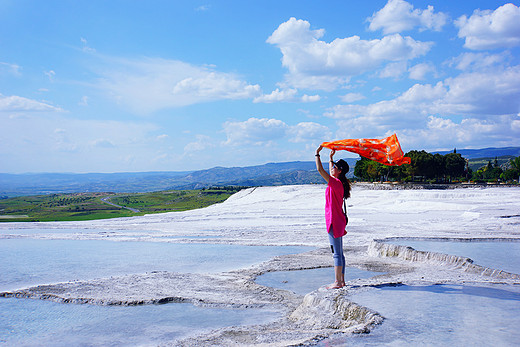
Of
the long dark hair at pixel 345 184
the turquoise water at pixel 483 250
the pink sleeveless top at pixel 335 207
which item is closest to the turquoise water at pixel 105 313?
the pink sleeveless top at pixel 335 207

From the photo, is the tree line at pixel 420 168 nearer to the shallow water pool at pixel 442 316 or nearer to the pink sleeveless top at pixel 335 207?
the shallow water pool at pixel 442 316

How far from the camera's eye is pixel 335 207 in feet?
31.1

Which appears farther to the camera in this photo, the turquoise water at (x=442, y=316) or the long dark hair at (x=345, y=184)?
the long dark hair at (x=345, y=184)

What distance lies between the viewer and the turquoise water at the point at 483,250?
13635 mm

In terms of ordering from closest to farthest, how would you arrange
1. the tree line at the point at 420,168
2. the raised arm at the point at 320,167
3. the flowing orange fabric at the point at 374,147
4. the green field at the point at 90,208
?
the raised arm at the point at 320,167, the flowing orange fabric at the point at 374,147, the green field at the point at 90,208, the tree line at the point at 420,168

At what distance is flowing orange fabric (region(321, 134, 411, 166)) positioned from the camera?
33.7 ft

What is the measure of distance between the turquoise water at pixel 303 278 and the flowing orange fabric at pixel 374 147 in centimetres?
389

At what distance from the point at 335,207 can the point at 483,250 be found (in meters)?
10.6

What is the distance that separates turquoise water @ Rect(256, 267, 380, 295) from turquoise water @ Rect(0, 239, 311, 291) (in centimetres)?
231

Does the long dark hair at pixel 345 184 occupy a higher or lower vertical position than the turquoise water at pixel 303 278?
higher

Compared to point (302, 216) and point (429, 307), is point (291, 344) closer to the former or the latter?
point (429, 307)

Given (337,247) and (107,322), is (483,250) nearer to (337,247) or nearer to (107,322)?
(337,247)

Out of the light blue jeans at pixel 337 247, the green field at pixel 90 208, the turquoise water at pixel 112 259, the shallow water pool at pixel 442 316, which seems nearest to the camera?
the shallow water pool at pixel 442 316

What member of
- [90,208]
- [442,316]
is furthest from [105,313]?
[90,208]
